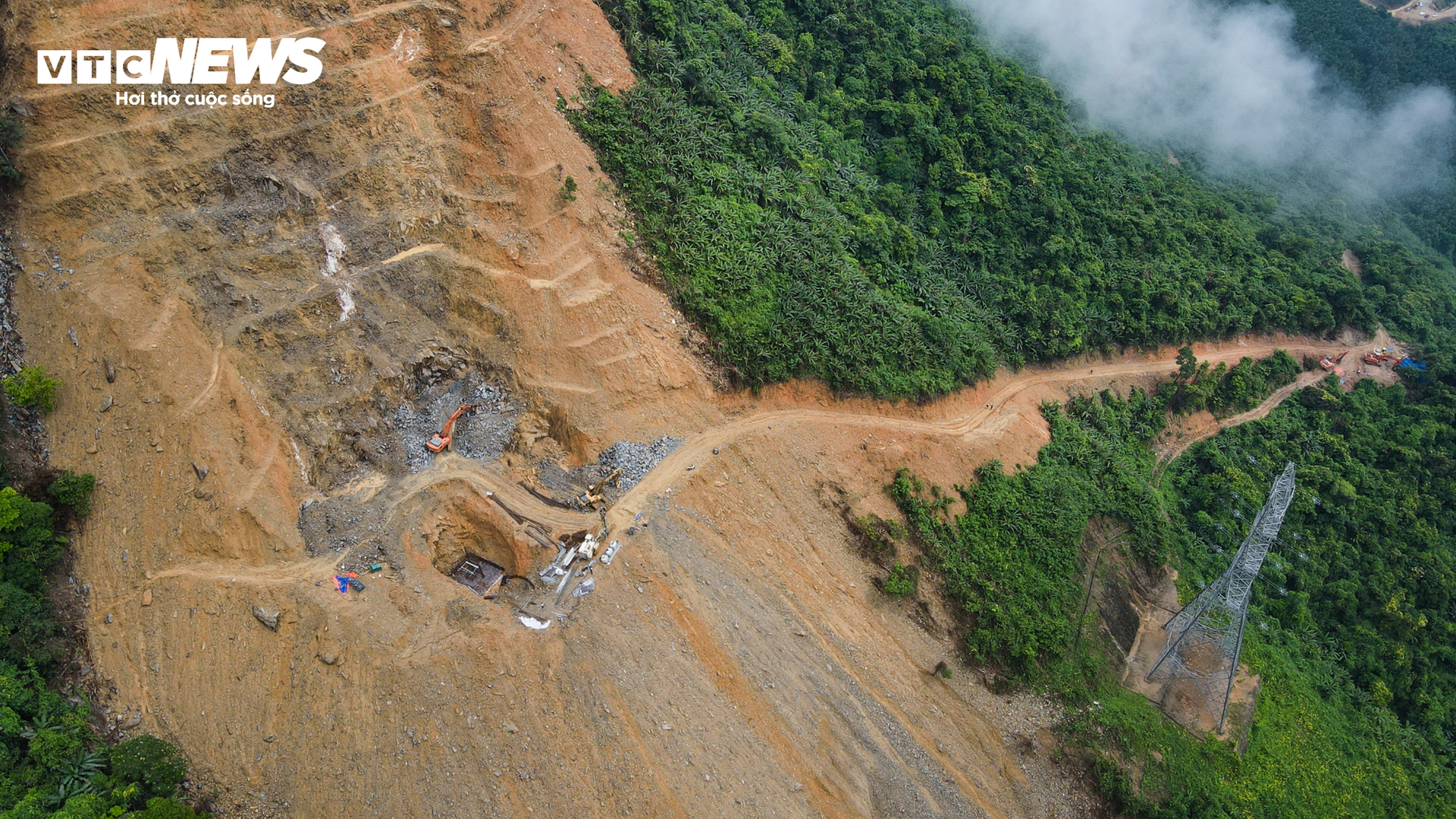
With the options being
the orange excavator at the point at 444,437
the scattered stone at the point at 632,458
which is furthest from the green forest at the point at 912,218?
the orange excavator at the point at 444,437

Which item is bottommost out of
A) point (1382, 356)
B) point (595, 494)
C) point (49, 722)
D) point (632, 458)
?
point (49, 722)

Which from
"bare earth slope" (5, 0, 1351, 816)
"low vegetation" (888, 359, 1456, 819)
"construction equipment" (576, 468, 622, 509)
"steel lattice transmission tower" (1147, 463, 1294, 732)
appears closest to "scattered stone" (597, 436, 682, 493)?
"construction equipment" (576, 468, 622, 509)

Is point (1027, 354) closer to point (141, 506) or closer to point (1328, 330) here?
point (1328, 330)

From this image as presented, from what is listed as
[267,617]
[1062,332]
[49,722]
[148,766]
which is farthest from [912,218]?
[49,722]

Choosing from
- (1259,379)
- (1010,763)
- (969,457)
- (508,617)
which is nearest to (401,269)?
(508,617)

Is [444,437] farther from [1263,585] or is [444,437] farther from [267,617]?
[1263,585]

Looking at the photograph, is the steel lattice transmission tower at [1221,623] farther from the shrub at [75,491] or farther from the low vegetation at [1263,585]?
the shrub at [75,491]
